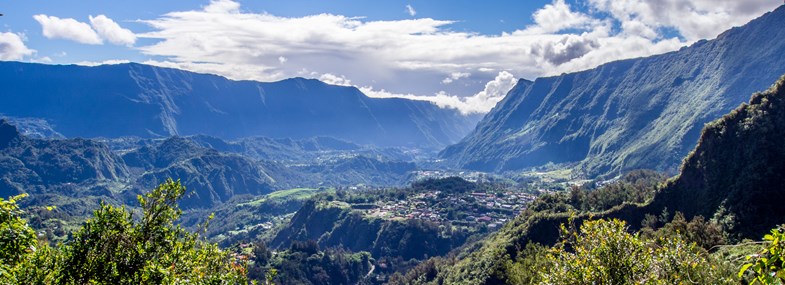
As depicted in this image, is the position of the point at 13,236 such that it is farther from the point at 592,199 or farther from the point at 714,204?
the point at 592,199

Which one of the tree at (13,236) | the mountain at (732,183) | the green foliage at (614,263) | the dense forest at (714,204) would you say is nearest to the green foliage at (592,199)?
the dense forest at (714,204)

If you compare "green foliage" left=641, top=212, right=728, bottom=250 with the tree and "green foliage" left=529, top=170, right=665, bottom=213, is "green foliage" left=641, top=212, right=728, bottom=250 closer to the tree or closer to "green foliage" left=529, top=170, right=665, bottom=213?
"green foliage" left=529, top=170, right=665, bottom=213

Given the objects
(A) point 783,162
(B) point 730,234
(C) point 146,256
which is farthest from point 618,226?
(A) point 783,162

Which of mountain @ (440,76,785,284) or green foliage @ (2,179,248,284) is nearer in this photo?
green foliage @ (2,179,248,284)

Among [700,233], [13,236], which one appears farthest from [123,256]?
[700,233]

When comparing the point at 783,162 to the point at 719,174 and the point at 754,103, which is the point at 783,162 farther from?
the point at 754,103

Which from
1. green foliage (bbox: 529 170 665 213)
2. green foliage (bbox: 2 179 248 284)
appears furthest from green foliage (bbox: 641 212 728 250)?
green foliage (bbox: 2 179 248 284)
